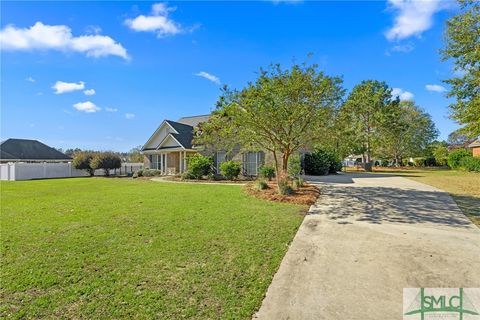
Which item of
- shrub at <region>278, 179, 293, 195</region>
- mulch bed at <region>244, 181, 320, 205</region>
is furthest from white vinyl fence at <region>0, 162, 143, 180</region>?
shrub at <region>278, 179, 293, 195</region>

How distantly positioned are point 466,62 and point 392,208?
7.71 m

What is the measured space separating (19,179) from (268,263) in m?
29.9

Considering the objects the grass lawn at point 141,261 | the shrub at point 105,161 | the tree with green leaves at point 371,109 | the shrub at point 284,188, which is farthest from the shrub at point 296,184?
the tree with green leaves at point 371,109

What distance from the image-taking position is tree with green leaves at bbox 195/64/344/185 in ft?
32.8

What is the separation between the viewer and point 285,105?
10.1 m

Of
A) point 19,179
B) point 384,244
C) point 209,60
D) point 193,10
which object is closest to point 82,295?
point 384,244

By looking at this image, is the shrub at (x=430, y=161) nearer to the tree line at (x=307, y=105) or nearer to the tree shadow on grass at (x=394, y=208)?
the tree line at (x=307, y=105)

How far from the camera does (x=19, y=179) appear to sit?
25172 mm

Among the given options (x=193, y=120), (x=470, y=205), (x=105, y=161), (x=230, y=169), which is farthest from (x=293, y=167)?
(x=105, y=161)

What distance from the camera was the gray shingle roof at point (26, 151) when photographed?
112 ft

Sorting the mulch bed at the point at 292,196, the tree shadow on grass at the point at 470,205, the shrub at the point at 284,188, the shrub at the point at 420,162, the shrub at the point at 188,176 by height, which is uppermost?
the shrub at the point at 420,162

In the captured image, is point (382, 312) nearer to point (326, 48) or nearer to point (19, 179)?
point (326, 48)

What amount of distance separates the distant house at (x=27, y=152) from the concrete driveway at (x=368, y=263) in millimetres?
40945

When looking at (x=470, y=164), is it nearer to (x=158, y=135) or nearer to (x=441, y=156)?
(x=441, y=156)
